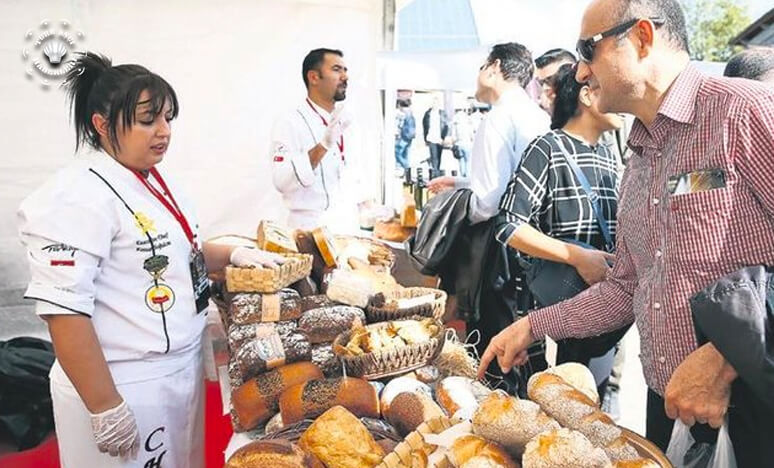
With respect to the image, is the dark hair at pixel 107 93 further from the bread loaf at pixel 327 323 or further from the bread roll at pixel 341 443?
the bread roll at pixel 341 443

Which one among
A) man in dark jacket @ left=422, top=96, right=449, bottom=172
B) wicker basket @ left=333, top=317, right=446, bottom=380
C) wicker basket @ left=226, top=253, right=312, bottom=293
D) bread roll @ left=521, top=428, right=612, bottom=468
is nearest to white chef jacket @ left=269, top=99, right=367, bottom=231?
wicker basket @ left=226, top=253, right=312, bottom=293

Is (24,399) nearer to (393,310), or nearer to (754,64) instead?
(393,310)

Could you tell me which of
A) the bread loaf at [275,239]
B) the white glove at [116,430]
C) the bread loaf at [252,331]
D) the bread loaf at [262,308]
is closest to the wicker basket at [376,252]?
the bread loaf at [275,239]

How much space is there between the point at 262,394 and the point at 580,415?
92 centimetres

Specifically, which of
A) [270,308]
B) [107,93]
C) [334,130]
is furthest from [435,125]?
[107,93]

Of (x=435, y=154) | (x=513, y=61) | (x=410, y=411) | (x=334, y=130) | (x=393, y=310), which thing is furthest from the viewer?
(x=435, y=154)

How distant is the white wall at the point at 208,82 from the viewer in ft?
10.5

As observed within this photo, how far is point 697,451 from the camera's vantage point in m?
1.25

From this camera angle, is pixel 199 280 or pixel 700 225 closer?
pixel 700 225

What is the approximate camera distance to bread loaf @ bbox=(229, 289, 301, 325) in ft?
6.86

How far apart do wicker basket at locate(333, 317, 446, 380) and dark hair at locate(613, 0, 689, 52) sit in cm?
101

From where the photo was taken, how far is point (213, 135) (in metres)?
3.91

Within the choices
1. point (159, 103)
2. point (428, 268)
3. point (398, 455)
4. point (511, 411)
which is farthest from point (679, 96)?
point (428, 268)

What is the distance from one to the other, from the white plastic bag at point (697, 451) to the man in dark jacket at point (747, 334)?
63 millimetres
